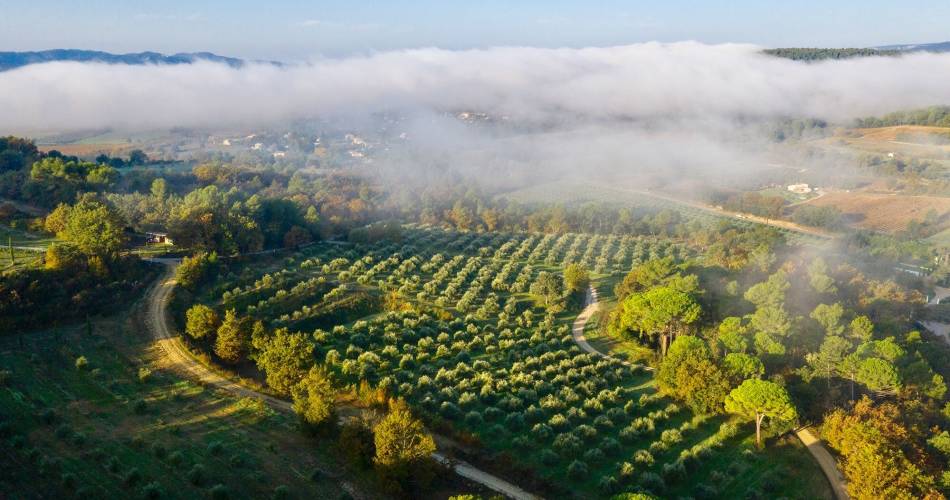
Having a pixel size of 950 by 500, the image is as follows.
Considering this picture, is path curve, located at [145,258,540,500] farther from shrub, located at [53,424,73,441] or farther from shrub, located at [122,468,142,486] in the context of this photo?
shrub, located at [122,468,142,486]

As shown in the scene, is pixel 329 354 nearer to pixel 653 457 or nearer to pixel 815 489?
pixel 653 457

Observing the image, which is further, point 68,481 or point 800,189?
point 800,189

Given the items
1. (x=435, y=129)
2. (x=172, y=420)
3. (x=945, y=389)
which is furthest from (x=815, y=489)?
(x=435, y=129)

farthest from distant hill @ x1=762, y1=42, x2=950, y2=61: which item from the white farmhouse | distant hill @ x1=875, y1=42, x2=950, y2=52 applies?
the white farmhouse

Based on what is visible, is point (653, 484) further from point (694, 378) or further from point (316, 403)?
point (316, 403)

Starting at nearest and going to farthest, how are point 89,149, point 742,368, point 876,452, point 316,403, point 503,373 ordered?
point 876,452 < point 316,403 < point 742,368 < point 503,373 < point 89,149

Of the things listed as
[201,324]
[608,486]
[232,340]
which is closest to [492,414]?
[608,486]
